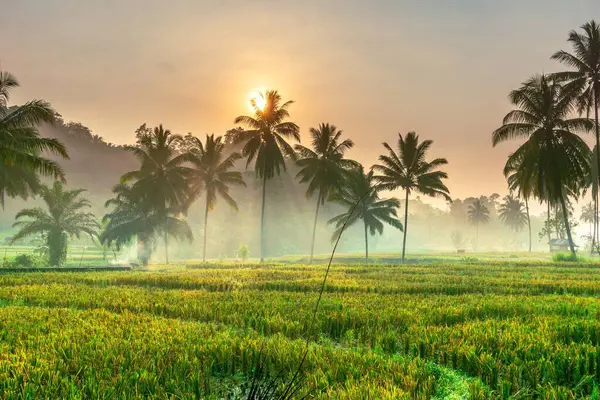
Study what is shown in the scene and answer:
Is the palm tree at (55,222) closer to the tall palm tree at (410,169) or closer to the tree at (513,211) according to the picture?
the tall palm tree at (410,169)

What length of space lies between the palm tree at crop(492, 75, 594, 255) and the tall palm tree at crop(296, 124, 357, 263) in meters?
14.0

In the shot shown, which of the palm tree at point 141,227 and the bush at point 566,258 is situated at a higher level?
the palm tree at point 141,227

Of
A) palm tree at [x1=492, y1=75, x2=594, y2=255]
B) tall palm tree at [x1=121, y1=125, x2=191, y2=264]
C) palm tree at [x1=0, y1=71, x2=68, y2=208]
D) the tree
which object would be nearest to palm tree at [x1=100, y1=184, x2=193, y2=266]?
tall palm tree at [x1=121, y1=125, x2=191, y2=264]

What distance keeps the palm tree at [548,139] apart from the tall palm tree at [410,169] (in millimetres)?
7353

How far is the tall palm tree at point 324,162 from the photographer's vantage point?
126ft

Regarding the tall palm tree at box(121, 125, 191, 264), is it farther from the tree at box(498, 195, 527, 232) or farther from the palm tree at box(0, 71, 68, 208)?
the tree at box(498, 195, 527, 232)

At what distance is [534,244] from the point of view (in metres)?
188

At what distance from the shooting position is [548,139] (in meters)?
27.4

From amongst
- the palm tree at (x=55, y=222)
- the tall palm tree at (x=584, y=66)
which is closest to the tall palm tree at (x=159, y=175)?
the palm tree at (x=55, y=222)

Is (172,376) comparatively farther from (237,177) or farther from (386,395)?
(237,177)

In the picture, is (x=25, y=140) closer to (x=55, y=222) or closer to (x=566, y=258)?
(x=55, y=222)

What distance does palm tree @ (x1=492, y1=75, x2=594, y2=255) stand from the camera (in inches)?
1040

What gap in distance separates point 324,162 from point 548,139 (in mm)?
17592

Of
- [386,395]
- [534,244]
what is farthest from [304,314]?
[534,244]
